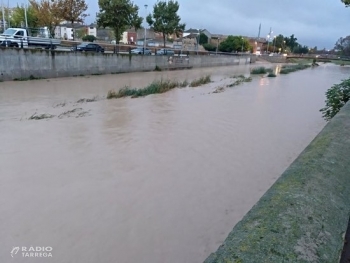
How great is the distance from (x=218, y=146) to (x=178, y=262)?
14.3ft

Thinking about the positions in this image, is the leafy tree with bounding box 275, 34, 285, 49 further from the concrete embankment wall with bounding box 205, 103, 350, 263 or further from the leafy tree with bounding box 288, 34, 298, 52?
the concrete embankment wall with bounding box 205, 103, 350, 263

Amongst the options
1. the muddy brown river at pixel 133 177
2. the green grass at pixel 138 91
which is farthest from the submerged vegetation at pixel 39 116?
the green grass at pixel 138 91

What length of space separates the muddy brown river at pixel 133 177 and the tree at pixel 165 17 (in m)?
39.1

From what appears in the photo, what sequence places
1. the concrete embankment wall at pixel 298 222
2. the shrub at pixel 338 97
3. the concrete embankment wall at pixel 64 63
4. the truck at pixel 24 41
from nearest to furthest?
the concrete embankment wall at pixel 298 222
the shrub at pixel 338 97
the concrete embankment wall at pixel 64 63
the truck at pixel 24 41

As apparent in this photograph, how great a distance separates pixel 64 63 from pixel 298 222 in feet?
77.5

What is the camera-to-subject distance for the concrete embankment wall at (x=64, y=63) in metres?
18.6

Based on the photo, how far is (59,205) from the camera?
4309 mm

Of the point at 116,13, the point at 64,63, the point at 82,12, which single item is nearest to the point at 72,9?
the point at 82,12

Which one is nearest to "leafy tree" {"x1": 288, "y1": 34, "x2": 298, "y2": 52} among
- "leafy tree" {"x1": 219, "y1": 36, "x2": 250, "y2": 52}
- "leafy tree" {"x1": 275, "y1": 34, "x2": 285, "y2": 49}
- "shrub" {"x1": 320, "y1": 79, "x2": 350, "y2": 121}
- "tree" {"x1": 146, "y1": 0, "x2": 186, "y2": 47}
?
"leafy tree" {"x1": 275, "y1": 34, "x2": 285, "y2": 49}

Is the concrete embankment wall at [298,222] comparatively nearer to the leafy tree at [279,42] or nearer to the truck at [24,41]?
the truck at [24,41]

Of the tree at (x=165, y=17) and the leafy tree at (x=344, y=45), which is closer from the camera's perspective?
the tree at (x=165, y=17)

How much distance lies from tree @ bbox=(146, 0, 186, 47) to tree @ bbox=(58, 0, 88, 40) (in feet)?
55.6

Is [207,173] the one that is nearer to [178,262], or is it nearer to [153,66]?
[178,262]

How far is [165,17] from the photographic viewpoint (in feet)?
153
